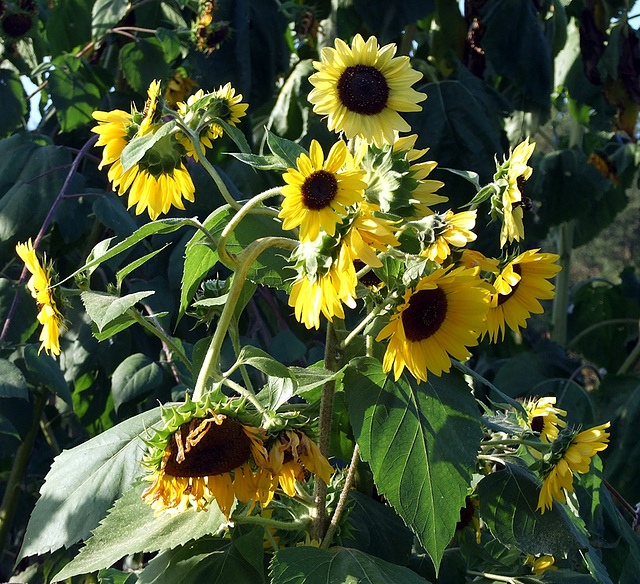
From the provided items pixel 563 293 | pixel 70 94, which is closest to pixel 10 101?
pixel 70 94

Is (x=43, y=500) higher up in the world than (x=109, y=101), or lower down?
lower down

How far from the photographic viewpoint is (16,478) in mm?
→ 1231

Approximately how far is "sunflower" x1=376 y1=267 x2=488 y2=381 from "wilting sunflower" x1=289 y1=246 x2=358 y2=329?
4 centimetres

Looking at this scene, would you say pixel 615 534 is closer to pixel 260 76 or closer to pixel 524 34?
pixel 260 76

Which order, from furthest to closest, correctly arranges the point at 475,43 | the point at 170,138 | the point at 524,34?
the point at 475,43, the point at 524,34, the point at 170,138

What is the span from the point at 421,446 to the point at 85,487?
0.85 feet

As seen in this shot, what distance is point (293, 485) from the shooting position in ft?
1.60

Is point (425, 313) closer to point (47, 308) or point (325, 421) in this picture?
point (325, 421)

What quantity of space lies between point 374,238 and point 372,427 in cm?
12

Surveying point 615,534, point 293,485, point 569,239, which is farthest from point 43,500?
point 569,239

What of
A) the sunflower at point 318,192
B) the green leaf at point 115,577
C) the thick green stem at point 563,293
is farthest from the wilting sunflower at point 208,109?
the thick green stem at point 563,293

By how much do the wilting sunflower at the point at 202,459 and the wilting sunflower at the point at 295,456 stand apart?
0.01 metres

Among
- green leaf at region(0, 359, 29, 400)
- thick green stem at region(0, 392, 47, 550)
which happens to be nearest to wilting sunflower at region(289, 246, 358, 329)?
green leaf at region(0, 359, 29, 400)

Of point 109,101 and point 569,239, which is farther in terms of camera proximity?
point 569,239
